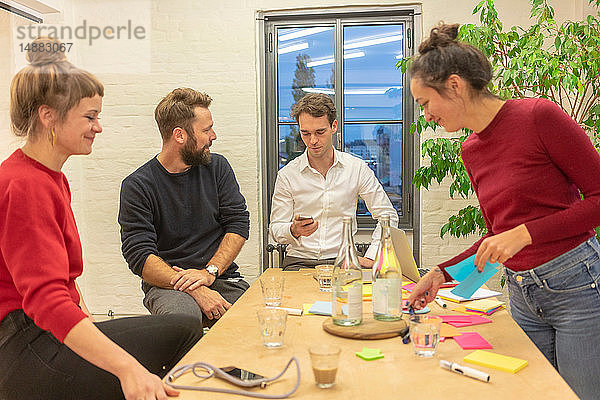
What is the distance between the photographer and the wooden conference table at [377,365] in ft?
3.92

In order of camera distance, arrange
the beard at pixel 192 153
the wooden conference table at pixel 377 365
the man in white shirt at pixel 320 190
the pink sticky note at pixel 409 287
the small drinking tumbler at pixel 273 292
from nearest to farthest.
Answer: the wooden conference table at pixel 377 365
the small drinking tumbler at pixel 273 292
the pink sticky note at pixel 409 287
the beard at pixel 192 153
the man in white shirt at pixel 320 190

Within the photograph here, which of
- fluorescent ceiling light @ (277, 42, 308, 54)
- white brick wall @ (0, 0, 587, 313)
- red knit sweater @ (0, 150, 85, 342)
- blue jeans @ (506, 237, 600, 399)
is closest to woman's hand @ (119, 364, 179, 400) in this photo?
red knit sweater @ (0, 150, 85, 342)

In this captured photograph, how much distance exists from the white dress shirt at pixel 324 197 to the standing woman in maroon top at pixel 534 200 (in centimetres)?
141

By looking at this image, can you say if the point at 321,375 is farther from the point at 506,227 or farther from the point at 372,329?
the point at 506,227

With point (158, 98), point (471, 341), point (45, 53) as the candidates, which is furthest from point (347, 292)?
point (158, 98)

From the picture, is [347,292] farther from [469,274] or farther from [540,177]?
[540,177]

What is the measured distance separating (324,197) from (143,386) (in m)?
2.08

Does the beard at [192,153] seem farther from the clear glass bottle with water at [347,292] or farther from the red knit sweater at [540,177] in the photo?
the red knit sweater at [540,177]

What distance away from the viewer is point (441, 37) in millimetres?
1705

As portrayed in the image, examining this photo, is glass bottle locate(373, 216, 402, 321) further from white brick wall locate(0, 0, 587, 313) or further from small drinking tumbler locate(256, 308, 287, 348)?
white brick wall locate(0, 0, 587, 313)

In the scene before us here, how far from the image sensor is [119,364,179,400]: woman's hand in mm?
1221

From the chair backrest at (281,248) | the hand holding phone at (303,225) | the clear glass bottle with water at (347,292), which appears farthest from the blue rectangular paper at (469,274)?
the chair backrest at (281,248)

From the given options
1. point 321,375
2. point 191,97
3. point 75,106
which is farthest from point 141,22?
point 321,375

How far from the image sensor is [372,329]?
1585mm
